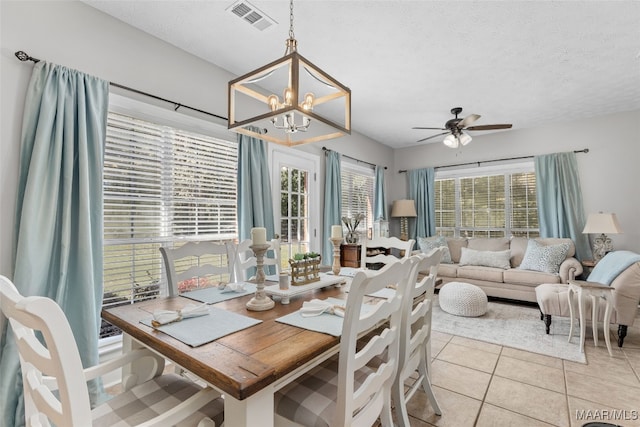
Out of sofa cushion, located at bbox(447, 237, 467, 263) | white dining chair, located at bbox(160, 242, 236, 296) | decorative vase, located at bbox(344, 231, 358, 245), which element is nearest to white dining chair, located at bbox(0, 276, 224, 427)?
white dining chair, located at bbox(160, 242, 236, 296)

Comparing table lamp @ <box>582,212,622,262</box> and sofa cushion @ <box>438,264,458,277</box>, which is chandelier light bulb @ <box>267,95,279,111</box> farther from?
table lamp @ <box>582,212,622,262</box>

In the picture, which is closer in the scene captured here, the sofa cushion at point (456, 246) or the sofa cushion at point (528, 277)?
the sofa cushion at point (528, 277)

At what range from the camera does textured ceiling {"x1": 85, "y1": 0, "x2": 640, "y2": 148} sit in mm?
2145

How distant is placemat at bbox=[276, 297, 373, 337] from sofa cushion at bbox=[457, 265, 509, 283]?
371 cm

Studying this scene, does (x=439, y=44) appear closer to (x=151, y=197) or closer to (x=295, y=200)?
(x=295, y=200)

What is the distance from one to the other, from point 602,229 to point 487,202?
5.77 feet

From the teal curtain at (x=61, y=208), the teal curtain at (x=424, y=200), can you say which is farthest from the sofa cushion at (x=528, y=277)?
the teal curtain at (x=61, y=208)

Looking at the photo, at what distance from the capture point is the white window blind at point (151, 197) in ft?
7.48

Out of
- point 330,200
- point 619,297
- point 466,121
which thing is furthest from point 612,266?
point 330,200

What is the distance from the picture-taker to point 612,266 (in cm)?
303

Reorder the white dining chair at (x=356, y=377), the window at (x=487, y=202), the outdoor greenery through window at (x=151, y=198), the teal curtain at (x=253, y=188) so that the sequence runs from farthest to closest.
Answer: the window at (x=487, y=202)
the teal curtain at (x=253, y=188)
the outdoor greenery through window at (x=151, y=198)
the white dining chair at (x=356, y=377)

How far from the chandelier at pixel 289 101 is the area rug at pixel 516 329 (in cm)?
257

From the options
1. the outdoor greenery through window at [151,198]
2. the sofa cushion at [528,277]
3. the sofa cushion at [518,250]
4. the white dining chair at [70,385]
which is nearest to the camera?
the white dining chair at [70,385]

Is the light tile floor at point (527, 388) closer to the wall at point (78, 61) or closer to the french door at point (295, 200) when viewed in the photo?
the french door at point (295, 200)
